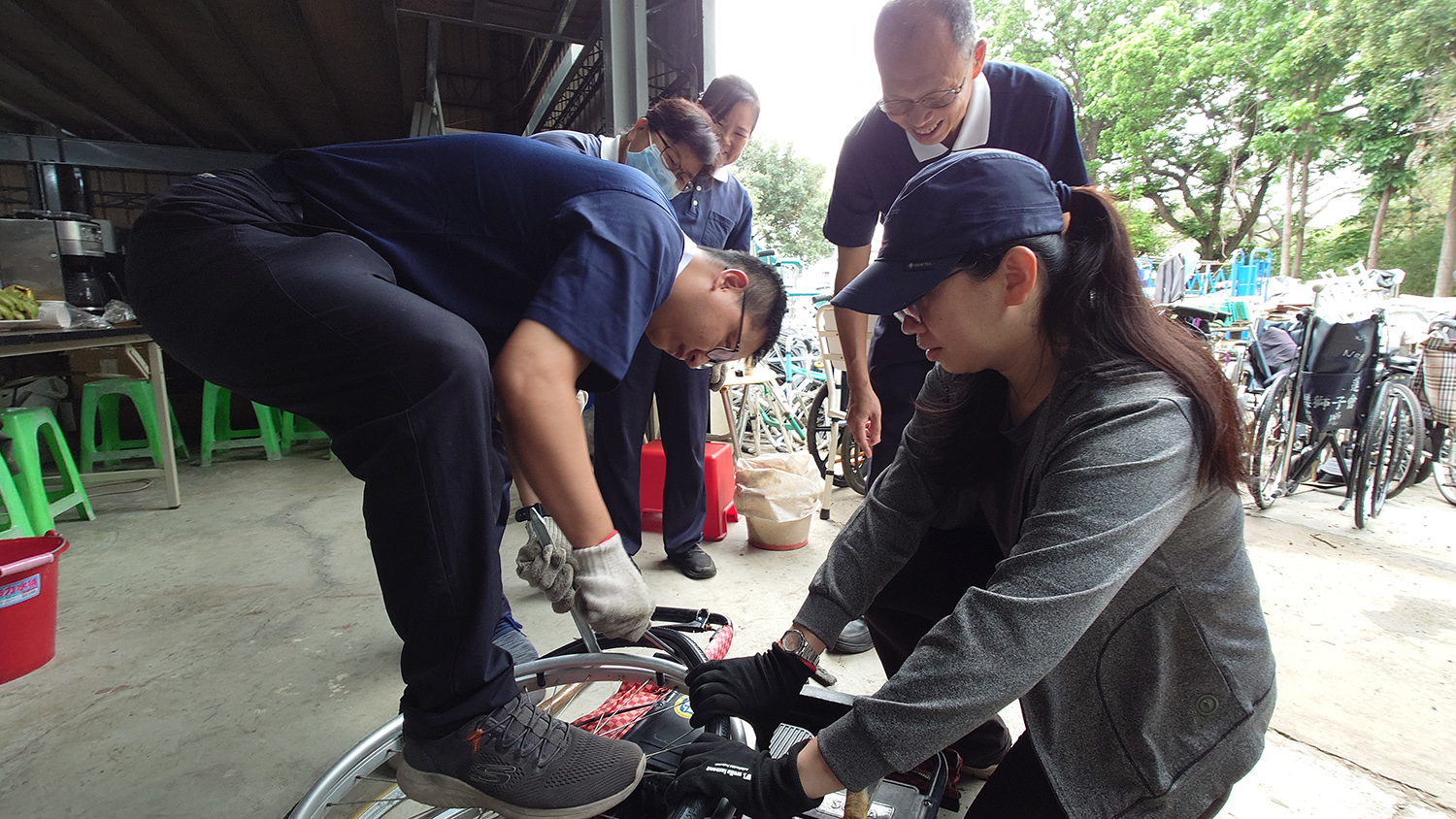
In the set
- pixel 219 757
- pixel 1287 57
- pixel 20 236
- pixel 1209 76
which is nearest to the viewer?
pixel 219 757

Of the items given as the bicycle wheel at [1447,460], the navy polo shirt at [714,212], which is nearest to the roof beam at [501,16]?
the navy polo shirt at [714,212]

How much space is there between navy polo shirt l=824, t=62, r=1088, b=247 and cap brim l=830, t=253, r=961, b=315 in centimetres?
93

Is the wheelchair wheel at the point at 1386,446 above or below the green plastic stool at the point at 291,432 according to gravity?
above

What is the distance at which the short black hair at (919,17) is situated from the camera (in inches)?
54.9

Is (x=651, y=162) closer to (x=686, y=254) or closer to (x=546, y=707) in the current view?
(x=686, y=254)

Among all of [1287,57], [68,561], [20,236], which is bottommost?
[68,561]

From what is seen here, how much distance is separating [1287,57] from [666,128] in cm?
1672

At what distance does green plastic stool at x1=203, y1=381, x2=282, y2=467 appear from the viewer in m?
4.24

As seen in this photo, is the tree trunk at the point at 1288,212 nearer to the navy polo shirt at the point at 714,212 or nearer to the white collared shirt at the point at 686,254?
the navy polo shirt at the point at 714,212

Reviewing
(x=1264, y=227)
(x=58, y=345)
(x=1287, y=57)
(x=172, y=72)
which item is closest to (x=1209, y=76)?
(x=1287, y=57)

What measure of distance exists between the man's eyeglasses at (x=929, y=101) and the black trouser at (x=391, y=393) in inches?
44.9

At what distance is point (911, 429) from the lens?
120cm

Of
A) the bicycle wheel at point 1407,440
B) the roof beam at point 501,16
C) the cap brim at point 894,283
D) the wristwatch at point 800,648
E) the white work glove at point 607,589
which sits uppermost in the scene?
the roof beam at point 501,16

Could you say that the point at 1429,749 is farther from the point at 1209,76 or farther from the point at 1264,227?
the point at 1264,227
